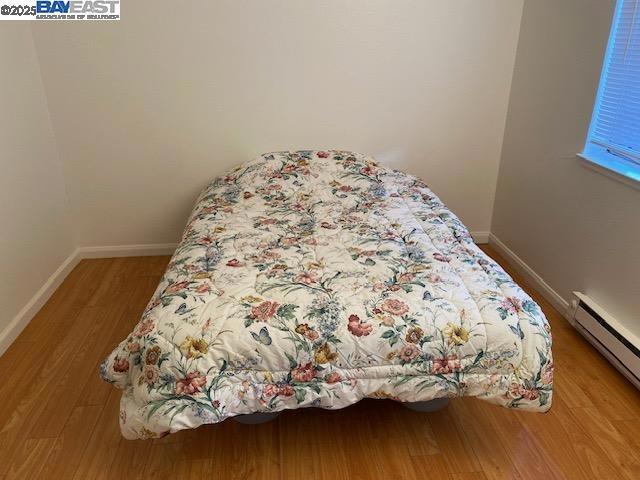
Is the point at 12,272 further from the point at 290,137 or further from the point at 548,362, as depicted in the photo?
the point at 548,362

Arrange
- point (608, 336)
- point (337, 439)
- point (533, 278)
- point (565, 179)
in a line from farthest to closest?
point (533, 278)
point (565, 179)
point (608, 336)
point (337, 439)

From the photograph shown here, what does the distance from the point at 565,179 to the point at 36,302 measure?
2626 mm

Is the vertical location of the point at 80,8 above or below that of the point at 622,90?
above

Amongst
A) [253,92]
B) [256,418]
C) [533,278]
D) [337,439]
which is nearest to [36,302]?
[256,418]

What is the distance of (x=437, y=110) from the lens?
2904 mm

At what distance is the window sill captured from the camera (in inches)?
77.8

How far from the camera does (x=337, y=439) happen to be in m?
1.72

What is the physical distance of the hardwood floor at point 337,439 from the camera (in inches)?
63.1

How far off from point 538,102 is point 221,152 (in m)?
1.73

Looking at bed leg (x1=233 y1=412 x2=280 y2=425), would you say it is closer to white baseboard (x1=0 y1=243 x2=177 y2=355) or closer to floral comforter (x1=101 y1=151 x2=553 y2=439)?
floral comforter (x1=101 y1=151 x2=553 y2=439)

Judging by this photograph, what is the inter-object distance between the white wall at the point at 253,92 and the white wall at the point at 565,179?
0.20 m

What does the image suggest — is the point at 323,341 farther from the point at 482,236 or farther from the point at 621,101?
the point at 482,236

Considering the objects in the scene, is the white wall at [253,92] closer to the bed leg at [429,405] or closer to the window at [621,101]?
the window at [621,101]

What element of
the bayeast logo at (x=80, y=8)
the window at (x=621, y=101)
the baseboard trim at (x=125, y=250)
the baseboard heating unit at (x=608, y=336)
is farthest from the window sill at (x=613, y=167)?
the bayeast logo at (x=80, y=8)
